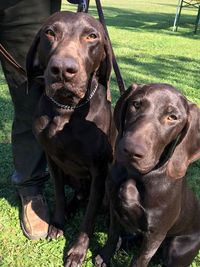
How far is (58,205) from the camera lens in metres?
3.52

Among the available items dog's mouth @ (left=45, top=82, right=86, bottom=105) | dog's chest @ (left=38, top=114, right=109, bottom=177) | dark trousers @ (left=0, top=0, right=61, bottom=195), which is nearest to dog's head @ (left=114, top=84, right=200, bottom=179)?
dog's mouth @ (left=45, top=82, right=86, bottom=105)

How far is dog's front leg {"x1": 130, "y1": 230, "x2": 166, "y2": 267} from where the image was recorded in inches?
110

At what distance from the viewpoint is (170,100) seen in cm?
248

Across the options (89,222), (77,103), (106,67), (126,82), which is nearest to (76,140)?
(77,103)

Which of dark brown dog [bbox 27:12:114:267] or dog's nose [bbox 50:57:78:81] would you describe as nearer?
dog's nose [bbox 50:57:78:81]

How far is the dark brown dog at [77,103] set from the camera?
2.77m

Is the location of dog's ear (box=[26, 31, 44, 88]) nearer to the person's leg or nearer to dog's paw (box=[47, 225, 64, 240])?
the person's leg

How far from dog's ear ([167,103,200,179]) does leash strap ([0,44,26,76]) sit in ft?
4.76

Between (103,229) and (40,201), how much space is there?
0.58m

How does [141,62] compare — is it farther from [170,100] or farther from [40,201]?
[170,100]

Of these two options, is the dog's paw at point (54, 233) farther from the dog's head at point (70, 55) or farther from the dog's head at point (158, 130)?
the dog's head at point (158, 130)

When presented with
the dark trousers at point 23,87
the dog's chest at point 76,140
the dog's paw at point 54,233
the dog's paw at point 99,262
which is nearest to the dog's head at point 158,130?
the dog's chest at point 76,140

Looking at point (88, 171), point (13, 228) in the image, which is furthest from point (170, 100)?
point (13, 228)

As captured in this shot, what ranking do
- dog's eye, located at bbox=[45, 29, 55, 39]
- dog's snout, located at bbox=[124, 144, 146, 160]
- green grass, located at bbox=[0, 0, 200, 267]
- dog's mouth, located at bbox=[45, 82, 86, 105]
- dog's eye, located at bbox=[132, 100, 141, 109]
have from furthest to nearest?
green grass, located at bbox=[0, 0, 200, 267] → dog's eye, located at bbox=[45, 29, 55, 39] → dog's mouth, located at bbox=[45, 82, 86, 105] → dog's eye, located at bbox=[132, 100, 141, 109] → dog's snout, located at bbox=[124, 144, 146, 160]
